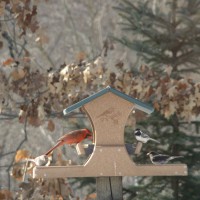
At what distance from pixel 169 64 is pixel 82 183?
145 centimetres

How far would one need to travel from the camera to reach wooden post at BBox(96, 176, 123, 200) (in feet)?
13.9

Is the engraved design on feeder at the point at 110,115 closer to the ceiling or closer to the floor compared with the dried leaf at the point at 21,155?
closer to the ceiling

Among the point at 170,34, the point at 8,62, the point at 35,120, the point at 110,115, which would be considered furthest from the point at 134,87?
the point at 110,115

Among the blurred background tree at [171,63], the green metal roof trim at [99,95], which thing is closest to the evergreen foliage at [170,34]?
the blurred background tree at [171,63]

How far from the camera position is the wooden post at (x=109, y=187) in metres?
4.23

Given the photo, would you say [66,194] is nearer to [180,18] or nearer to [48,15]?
[180,18]

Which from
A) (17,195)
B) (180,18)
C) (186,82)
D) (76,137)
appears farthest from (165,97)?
(76,137)

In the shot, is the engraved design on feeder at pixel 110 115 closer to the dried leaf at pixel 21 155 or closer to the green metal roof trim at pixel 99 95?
the green metal roof trim at pixel 99 95

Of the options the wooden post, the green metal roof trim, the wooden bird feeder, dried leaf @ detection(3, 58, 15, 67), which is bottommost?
the wooden post

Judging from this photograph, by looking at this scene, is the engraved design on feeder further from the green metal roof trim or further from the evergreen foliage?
the evergreen foliage

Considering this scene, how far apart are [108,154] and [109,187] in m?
0.23

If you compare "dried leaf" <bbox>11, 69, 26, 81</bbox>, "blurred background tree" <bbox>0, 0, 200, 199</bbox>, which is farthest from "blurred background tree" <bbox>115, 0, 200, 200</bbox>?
"dried leaf" <bbox>11, 69, 26, 81</bbox>

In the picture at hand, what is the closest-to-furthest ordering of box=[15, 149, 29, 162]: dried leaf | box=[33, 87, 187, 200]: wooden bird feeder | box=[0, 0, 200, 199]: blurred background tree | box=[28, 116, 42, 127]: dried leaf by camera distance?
1. box=[33, 87, 187, 200]: wooden bird feeder
2. box=[15, 149, 29, 162]: dried leaf
3. box=[0, 0, 200, 199]: blurred background tree
4. box=[28, 116, 42, 127]: dried leaf

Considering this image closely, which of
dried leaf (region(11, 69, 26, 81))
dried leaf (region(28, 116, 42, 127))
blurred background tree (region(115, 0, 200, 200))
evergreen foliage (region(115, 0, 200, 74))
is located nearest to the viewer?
dried leaf (region(11, 69, 26, 81))
